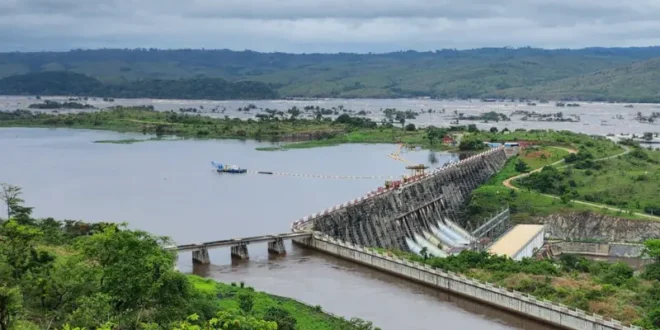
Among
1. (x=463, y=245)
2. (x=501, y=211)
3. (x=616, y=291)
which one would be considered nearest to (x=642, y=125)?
(x=501, y=211)

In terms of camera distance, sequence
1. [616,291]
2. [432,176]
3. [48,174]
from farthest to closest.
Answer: [48,174] < [432,176] < [616,291]

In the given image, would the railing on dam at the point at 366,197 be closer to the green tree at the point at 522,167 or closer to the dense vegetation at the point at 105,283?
the green tree at the point at 522,167

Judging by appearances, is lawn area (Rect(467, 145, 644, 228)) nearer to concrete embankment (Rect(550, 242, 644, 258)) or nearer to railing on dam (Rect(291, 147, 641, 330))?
concrete embankment (Rect(550, 242, 644, 258))

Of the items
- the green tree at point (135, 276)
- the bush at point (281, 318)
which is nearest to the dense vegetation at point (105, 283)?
the green tree at point (135, 276)

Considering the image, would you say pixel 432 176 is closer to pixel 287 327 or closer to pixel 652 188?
Answer: pixel 652 188

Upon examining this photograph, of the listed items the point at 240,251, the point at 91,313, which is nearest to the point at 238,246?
the point at 240,251

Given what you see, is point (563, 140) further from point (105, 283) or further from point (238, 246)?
point (105, 283)

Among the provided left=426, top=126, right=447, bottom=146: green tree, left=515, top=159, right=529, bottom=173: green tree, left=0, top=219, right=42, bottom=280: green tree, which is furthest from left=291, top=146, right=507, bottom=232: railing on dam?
left=426, top=126, right=447, bottom=146: green tree
